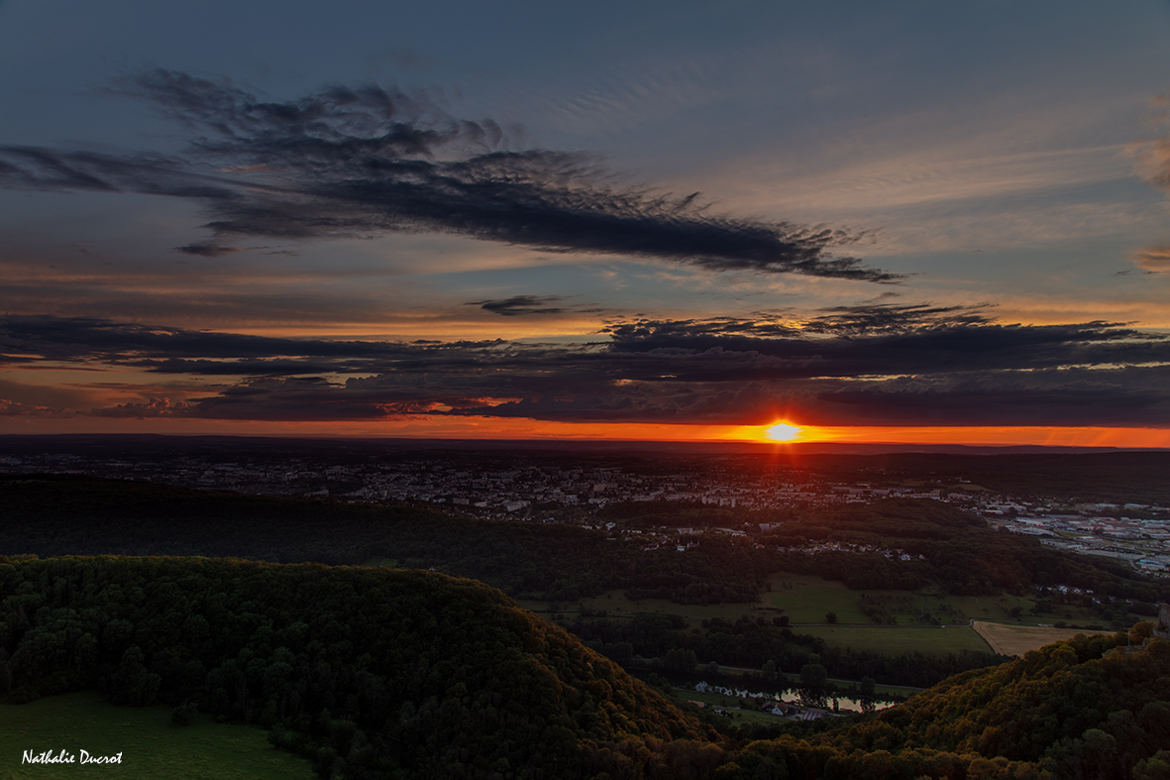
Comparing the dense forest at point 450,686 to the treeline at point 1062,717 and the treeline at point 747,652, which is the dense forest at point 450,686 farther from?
the treeline at point 747,652

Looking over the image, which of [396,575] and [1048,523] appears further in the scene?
[1048,523]

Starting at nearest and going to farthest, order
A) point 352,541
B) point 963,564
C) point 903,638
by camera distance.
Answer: point 903,638 → point 352,541 → point 963,564

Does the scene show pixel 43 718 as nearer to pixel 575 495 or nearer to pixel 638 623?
pixel 638 623

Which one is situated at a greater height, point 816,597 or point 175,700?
point 175,700

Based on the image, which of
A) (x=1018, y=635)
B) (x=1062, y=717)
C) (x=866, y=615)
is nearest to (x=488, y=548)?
(x=866, y=615)

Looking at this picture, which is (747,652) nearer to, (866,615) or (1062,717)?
(866,615)

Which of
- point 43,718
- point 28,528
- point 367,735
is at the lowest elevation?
point 28,528

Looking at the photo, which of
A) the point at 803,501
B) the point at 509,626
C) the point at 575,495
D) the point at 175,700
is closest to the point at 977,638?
the point at 509,626

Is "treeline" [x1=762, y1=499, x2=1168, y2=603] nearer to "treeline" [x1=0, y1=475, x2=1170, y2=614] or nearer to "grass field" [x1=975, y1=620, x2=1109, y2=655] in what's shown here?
"treeline" [x1=0, y1=475, x2=1170, y2=614]
